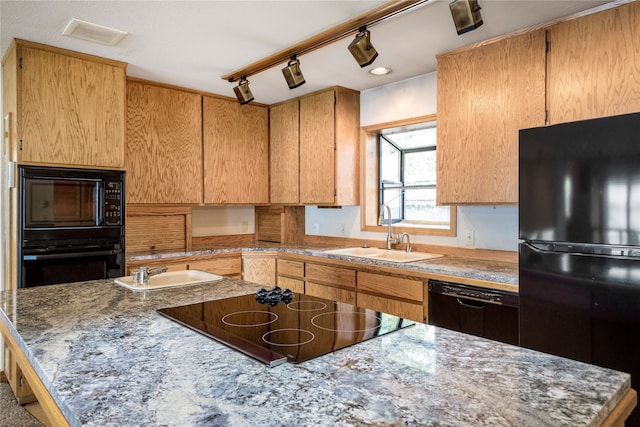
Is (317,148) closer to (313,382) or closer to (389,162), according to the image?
(389,162)

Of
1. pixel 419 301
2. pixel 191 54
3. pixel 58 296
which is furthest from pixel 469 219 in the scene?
pixel 58 296

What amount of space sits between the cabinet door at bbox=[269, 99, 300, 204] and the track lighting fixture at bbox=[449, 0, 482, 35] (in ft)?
8.41

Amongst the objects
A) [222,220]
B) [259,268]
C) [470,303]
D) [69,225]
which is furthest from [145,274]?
[222,220]

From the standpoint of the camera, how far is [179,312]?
1527 mm

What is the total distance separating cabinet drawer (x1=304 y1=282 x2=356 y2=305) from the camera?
3.16 metres

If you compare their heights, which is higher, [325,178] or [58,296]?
[325,178]

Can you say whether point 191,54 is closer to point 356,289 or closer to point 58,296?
point 58,296

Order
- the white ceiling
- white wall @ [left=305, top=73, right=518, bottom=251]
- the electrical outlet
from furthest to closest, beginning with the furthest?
the electrical outlet < white wall @ [left=305, top=73, right=518, bottom=251] < the white ceiling

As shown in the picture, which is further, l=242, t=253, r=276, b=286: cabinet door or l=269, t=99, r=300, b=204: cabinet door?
l=269, t=99, r=300, b=204: cabinet door

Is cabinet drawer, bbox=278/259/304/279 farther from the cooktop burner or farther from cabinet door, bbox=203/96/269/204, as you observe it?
the cooktop burner

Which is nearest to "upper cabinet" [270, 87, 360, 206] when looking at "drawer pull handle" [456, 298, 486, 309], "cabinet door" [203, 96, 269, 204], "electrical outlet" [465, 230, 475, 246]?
"cabinet door" [203, 96, 269, 204]

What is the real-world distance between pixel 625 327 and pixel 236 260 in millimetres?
2954

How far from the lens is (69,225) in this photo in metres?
2.85

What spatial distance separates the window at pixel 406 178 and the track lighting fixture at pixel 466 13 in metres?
1.68
